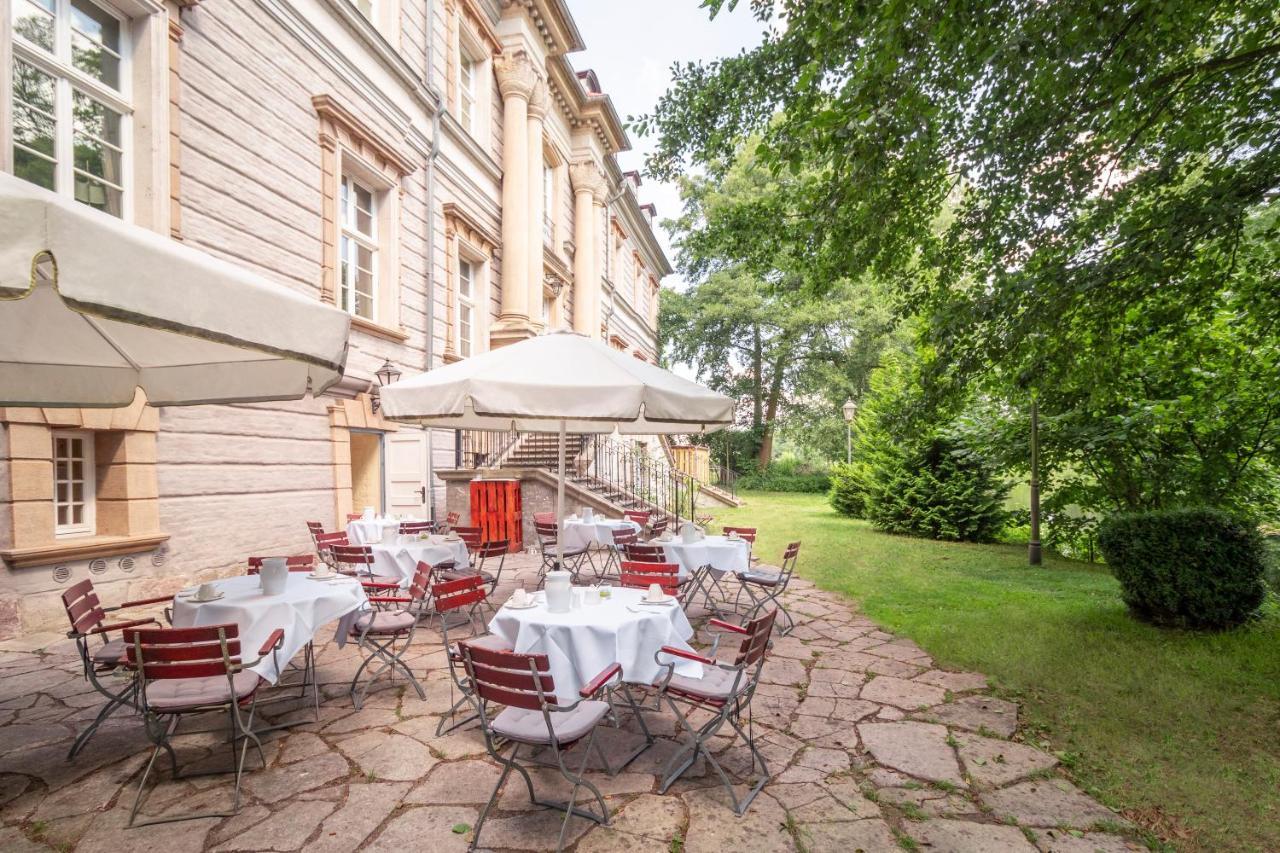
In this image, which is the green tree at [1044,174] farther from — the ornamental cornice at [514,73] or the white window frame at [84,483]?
the ornamental cornice at [514,73]

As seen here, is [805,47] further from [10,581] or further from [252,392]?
[10,581]

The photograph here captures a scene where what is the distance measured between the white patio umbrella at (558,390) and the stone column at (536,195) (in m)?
8.85

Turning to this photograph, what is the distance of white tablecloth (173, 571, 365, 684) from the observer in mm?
3811

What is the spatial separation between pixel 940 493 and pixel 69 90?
580 inches

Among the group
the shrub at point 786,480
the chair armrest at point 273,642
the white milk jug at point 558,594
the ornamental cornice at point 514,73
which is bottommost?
the shrub at point 786,480

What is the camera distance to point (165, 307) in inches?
77.0

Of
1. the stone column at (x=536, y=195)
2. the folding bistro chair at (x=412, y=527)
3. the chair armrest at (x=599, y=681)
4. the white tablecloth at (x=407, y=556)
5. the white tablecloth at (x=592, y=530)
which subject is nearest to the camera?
the chair armrest at (x=599, y=681)

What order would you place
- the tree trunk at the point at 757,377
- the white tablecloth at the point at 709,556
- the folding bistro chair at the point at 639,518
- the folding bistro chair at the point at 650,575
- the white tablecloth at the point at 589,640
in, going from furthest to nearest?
the tree trunk at the point at 757,377 < the folding bistro chair at the point at 639,518 < the white tablecloth at the point at 709,556 < the folding bistro chair at the point at 650,575 < the white tablecloth at the point at 589,640

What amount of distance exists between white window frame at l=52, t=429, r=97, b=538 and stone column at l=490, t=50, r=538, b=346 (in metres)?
8.07

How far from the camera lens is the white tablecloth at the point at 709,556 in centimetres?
671

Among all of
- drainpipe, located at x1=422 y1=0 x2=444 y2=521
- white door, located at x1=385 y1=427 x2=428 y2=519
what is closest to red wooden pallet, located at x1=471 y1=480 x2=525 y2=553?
white door, located at x1=385 y1=427 x2=428 y2=519

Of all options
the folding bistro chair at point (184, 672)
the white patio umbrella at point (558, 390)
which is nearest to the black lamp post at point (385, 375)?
the white patio umbrella at point (558, 390)

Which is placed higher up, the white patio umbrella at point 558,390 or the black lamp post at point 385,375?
the black lamp post at point 385,375

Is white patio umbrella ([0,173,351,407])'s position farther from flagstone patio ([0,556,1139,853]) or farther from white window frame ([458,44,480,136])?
white window frame ([458,44,480,136])
